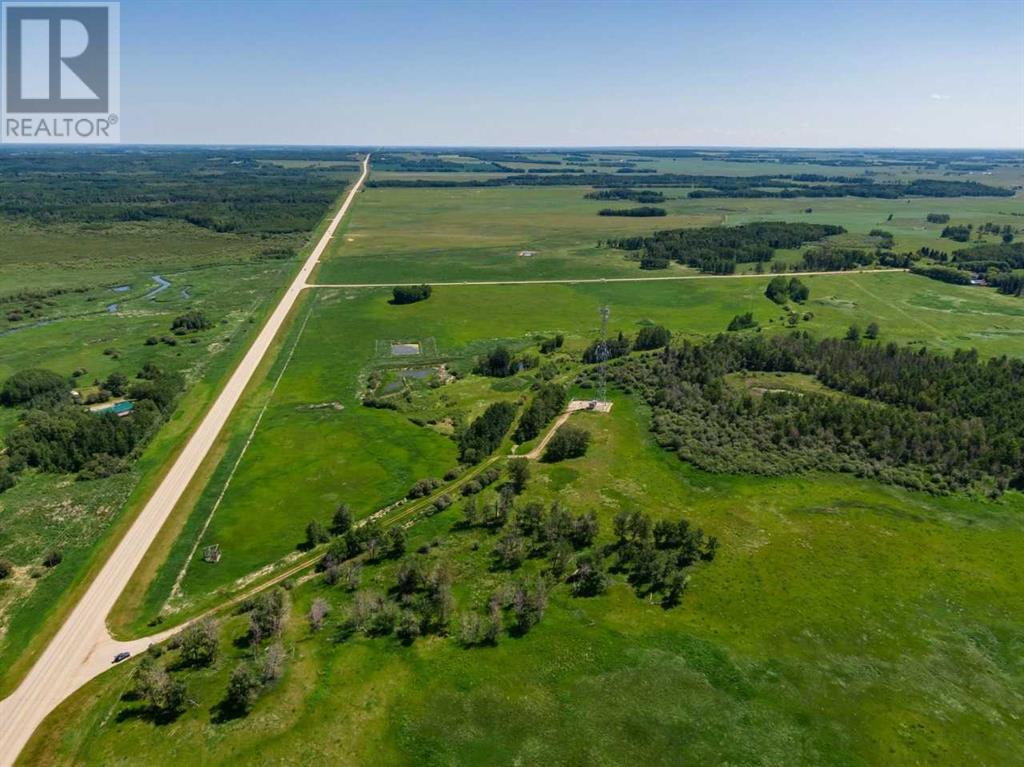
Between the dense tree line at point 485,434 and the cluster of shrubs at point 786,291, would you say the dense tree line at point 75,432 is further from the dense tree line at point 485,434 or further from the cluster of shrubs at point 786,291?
the cluster of shrubs at point 786,291

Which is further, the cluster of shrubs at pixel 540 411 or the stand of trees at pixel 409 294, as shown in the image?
the stand of trees at pixel 409 294

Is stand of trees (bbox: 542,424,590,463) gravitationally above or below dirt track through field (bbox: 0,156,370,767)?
above

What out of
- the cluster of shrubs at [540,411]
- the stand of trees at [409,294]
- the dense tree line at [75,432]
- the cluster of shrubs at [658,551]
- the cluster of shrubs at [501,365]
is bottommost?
the cluster of shrubs at [658,551]

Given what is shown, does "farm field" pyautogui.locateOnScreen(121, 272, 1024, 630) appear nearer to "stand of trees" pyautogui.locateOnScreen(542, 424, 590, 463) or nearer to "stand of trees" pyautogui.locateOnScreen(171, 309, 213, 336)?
"stand of trees" pyautogui.locateOnScreen(542, 424, 590, 463)

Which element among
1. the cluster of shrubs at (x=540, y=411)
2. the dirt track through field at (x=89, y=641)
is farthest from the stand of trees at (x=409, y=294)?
the dirt track through field at (x=89, y=641)

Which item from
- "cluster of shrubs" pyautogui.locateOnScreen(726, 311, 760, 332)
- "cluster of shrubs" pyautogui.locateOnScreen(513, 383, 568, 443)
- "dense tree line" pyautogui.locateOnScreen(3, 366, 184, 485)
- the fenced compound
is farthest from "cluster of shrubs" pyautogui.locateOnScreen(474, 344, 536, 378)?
"dense tree line" pyautogui.locateOnScreen(3, 366, 184, 485)

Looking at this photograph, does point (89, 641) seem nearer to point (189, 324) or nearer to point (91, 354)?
point (91, 354)

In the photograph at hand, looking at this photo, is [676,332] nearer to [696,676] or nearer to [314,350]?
[314,350]
